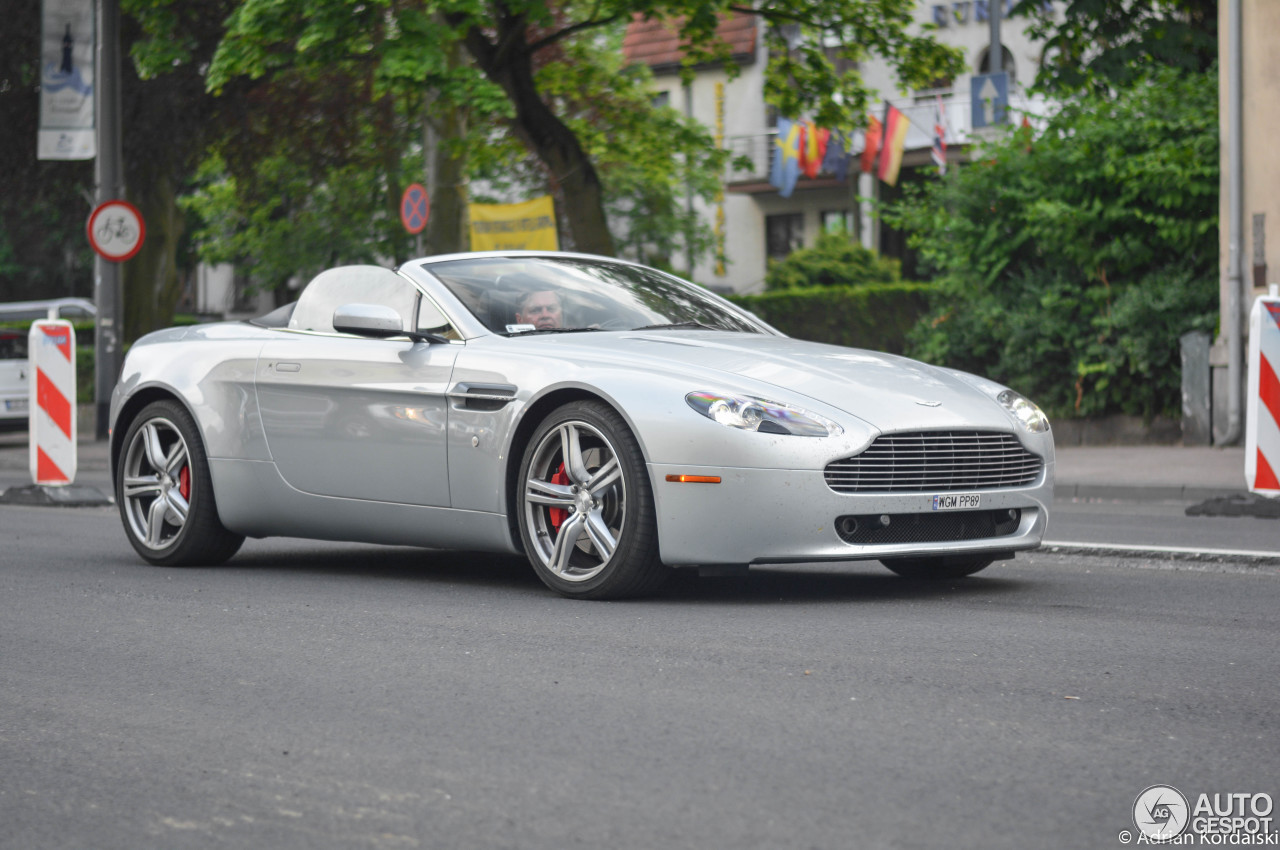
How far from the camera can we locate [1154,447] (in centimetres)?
1798

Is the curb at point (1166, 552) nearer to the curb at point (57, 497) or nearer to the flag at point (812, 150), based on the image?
the curb at point (57, 497)

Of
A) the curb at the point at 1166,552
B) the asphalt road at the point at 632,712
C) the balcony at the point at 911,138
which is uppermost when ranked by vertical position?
the balcony at the point at 911,138

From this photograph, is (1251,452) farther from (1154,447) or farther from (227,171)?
(227,171)

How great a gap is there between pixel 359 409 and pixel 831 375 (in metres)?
2.07

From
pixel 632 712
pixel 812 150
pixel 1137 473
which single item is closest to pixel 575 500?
pixel 632 712

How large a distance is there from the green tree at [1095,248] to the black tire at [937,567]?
11147 mm

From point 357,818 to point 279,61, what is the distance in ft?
50.9

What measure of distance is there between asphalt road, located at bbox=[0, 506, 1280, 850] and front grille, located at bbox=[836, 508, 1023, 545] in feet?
0.83

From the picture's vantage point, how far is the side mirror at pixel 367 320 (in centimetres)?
717

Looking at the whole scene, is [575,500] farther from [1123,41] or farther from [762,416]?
[1123,41]

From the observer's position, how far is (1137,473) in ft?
48.4

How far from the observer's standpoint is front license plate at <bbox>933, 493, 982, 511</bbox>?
6383 millimetres

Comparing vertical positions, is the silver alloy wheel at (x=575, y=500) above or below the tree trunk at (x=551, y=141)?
below

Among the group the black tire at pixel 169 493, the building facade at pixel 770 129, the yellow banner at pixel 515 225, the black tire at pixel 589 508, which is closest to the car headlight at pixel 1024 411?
the black tire at pixel 589 508
